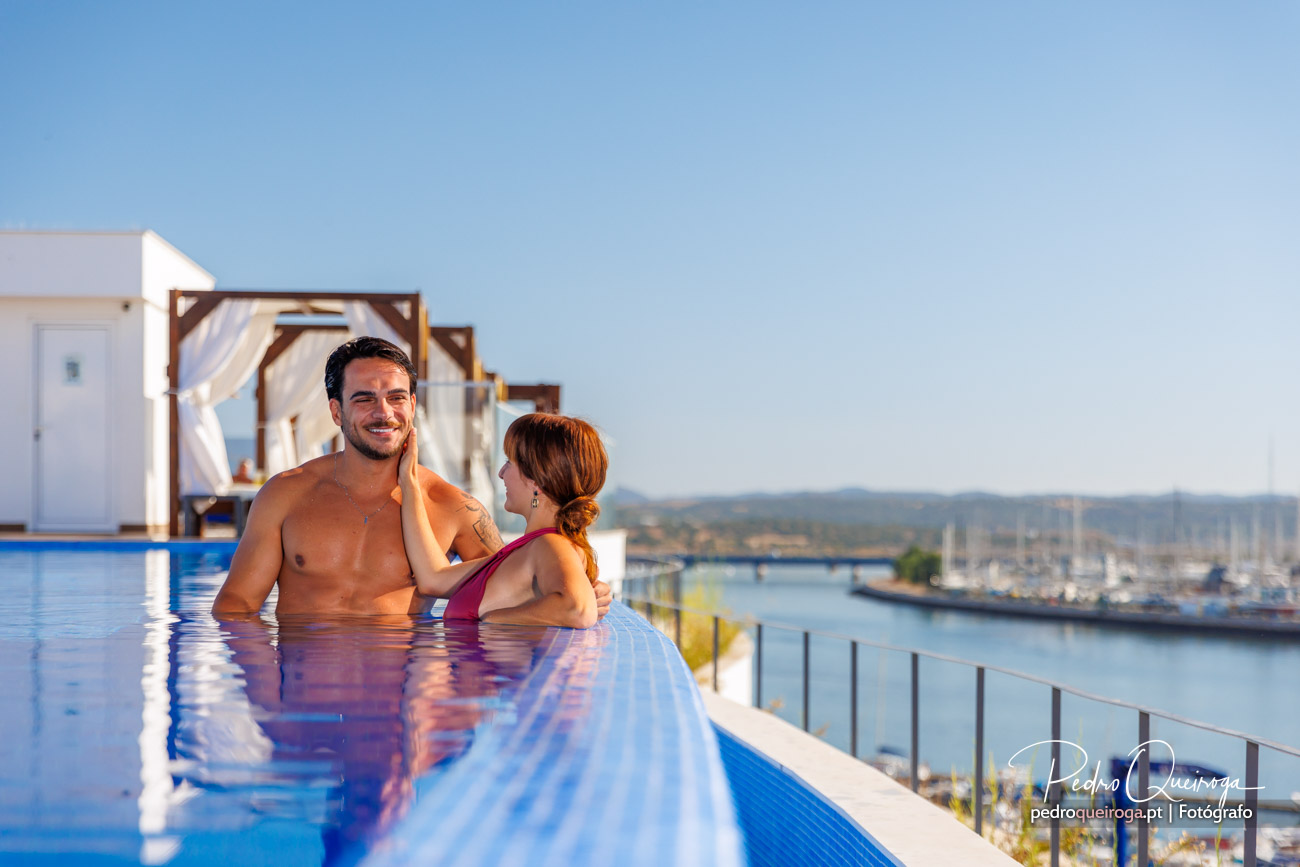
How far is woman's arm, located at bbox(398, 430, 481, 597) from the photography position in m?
3.01

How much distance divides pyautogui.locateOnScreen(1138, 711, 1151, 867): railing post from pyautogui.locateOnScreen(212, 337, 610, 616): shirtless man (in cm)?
224

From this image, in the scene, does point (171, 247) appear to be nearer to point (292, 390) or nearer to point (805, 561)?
point (292, 390)

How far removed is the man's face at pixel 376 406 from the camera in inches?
122

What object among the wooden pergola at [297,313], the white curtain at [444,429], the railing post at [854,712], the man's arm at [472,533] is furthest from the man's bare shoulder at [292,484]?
the wooden pergola at [297,313]

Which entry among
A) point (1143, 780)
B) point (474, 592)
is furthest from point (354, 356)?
point (1143, 780)

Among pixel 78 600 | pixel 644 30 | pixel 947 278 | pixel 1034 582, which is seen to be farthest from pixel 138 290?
pixel 1034 582

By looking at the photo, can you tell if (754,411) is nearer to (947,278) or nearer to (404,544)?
(947,278)

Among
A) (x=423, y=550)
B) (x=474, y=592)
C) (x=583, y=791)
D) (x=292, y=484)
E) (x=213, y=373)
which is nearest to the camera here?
(x=583, y=791)

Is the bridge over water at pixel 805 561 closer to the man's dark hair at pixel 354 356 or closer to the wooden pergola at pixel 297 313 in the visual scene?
the wooden pergola at pixel 297 313

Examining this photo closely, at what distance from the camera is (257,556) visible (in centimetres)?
322

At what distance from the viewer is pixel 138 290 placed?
425 inches

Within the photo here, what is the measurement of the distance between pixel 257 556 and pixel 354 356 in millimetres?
720

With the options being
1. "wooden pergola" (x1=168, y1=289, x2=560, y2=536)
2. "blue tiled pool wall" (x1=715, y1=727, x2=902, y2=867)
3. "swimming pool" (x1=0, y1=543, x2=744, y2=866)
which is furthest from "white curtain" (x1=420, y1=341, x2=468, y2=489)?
"swimming pool" (x1=0, y1=543, x2=744, y2=866)

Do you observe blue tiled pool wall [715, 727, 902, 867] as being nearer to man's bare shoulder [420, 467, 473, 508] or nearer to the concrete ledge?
the concrete ledge
